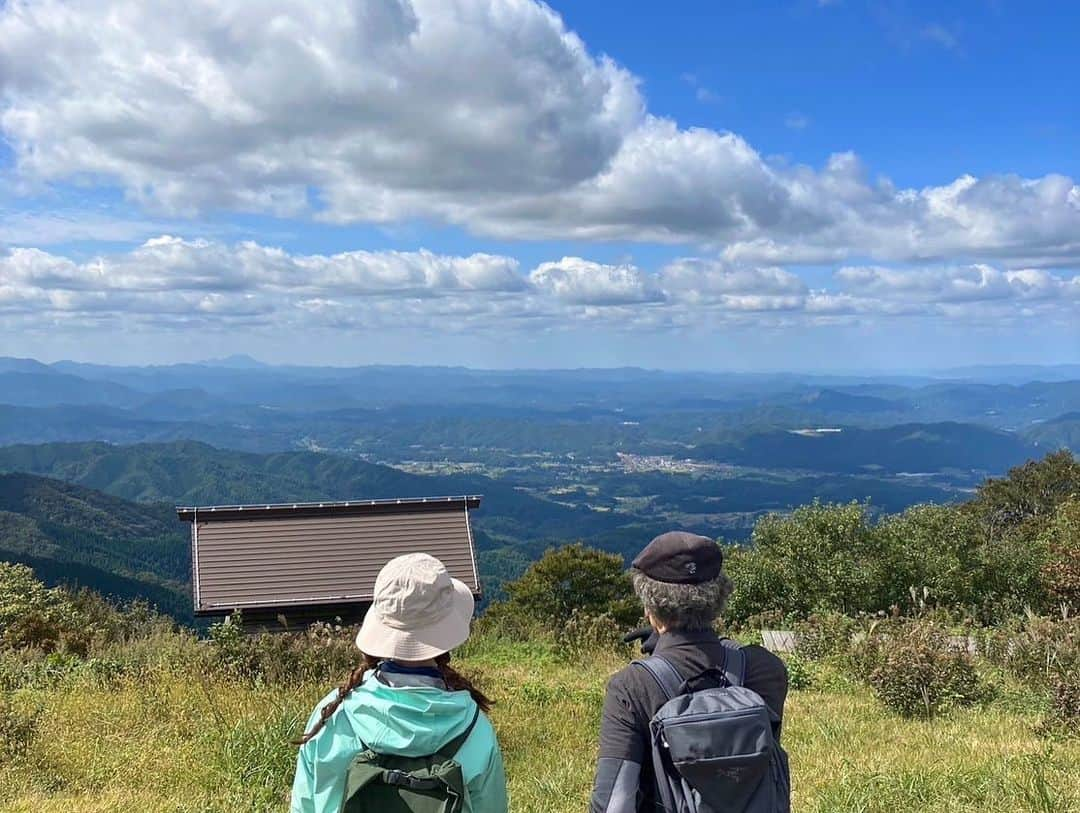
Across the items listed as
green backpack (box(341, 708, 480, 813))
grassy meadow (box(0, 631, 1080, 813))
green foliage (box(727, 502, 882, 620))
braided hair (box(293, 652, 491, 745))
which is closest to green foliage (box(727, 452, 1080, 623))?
green foliage (box(727, 502, 882, 620))

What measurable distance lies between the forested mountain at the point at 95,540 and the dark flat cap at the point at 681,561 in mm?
74470

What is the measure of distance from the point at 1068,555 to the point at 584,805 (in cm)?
Answer: 1639

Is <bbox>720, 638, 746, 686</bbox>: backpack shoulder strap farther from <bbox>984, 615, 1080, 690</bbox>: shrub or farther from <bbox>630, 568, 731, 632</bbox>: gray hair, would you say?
<bbox>984, 615, 1080, 690</bbox>: shrub

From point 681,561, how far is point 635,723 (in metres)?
0.50

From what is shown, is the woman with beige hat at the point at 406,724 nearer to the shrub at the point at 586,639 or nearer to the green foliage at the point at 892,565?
the shrub at the point at 586,639

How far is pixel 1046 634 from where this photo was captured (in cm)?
864

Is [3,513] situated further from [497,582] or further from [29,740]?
[29,740]

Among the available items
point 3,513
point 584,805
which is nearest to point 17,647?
point 584,805

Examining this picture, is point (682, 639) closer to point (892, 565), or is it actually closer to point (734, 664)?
point (734, 664)

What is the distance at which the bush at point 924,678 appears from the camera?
7086 millimetres

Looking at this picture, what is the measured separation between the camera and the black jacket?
96.0 inches

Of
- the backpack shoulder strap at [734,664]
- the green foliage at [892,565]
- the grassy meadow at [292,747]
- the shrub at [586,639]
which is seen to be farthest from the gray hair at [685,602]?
the green foliage at [892,565]

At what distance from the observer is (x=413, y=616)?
2.39m

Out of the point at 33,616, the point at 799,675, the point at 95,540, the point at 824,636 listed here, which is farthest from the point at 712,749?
the point at 95,540
